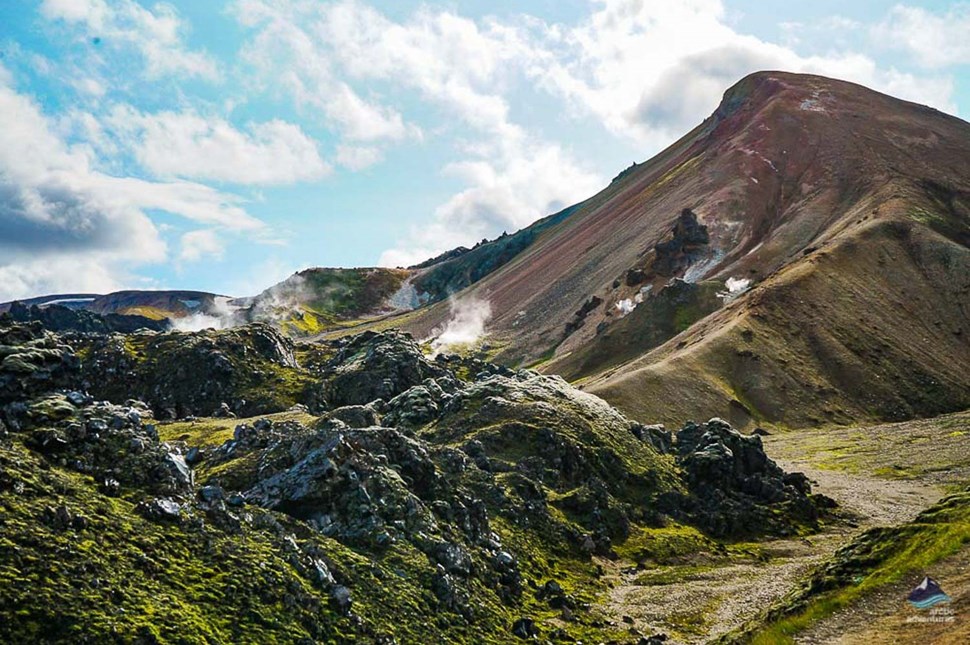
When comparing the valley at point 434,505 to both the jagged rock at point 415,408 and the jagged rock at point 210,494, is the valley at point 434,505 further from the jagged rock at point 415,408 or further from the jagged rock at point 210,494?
the jagged rock at point 415,408

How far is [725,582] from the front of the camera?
188 feet

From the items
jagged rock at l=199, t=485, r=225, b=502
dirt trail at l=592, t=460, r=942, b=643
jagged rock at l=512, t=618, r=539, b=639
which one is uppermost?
jagged rock at l=199, t=485, r=225, b=502

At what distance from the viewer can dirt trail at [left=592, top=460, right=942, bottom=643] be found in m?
48.2

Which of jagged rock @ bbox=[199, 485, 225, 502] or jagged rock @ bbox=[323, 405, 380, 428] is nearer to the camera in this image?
jagged rock @ bbox=[199, 485, 225, 502]

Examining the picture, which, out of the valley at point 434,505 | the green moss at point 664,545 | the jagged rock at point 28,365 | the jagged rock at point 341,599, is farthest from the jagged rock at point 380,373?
the jagged rock at point 341,599

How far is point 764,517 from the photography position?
2933 inches

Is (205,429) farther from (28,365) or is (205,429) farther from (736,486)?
(736,486)

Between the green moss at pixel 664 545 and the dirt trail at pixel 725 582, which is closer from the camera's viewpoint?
the dirt trail at pixel 725 582

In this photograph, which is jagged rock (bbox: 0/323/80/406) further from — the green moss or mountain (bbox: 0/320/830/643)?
the green moss

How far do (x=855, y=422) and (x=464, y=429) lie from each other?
9882cm

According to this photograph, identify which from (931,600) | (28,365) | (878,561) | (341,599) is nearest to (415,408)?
(28,365)

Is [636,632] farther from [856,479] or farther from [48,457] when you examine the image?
[856,479]

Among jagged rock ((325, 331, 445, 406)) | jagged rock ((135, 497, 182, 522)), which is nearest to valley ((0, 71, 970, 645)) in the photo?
jagged rock ((135, 497, 182, 522))

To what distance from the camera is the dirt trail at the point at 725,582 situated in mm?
48250
